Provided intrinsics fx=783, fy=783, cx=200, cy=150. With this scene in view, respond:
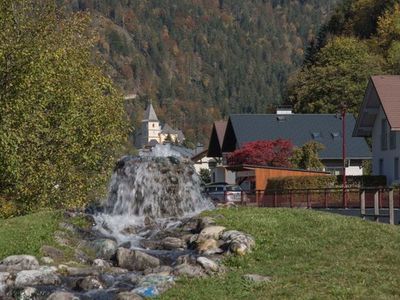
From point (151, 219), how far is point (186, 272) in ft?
25.8

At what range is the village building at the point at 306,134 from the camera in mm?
69812

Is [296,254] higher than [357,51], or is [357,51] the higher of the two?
[357,51]

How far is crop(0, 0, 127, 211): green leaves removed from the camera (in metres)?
24.0

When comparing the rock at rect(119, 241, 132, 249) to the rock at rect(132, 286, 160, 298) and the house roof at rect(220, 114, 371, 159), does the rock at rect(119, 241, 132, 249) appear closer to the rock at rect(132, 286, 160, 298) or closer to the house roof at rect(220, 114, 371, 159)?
the rock at rect(132, 286, 160, 298)

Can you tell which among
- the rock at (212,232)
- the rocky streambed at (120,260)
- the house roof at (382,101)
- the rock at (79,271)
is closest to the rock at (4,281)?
the rocky streambed at (120,260)

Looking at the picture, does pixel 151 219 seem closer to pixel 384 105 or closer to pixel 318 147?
pixel 384 105

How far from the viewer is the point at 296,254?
16188 millimetres

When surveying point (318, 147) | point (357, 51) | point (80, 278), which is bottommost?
point (80, 278)

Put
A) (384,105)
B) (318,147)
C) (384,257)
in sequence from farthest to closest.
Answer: (318,147), (384,105), (384,257)

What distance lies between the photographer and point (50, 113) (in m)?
26.4

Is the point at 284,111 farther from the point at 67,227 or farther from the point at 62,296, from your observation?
the point at 62,296

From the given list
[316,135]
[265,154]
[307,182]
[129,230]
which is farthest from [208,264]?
[316,135]

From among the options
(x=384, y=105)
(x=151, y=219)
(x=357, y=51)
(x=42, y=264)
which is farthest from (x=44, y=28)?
(x=357, y=51)

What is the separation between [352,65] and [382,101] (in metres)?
37.0
